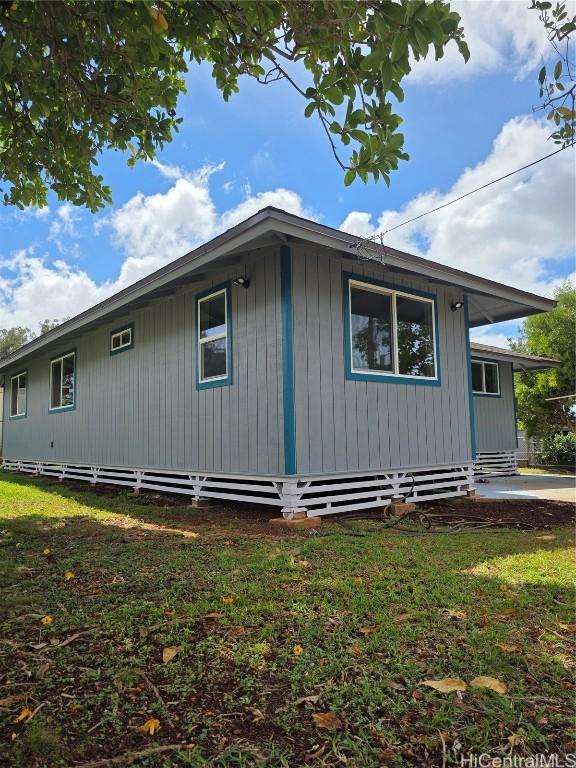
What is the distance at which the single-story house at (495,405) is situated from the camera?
12.7m

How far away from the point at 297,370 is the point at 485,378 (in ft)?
30.4

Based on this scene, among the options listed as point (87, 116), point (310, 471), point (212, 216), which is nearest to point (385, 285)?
point (310, 471)

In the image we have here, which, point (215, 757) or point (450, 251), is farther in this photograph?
point (450, 251)

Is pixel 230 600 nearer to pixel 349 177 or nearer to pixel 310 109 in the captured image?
pixel 349 177

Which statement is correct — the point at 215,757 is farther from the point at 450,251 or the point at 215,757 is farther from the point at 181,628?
the point at 450,251

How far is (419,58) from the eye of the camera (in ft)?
6.63

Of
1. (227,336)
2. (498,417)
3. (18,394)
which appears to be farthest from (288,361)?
(18,394)

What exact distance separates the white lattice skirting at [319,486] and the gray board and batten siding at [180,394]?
0.65 feet

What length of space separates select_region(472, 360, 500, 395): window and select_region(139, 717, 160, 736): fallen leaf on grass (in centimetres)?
1223

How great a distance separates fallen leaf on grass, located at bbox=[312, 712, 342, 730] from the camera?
1554 mm

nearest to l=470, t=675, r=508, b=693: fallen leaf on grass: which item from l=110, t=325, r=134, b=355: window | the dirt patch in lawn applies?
the dirt patch in lawn

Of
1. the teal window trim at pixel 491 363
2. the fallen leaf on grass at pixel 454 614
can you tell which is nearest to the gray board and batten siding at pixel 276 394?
the fallen leaf on grass at pixel 454 614

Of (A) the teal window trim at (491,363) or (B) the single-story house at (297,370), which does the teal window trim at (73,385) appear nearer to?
(B) the single-story house at (297,370)

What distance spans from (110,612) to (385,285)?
5166mm
